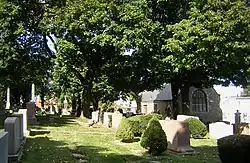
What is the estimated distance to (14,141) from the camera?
11766 millimetres

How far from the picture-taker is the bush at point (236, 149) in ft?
35.2

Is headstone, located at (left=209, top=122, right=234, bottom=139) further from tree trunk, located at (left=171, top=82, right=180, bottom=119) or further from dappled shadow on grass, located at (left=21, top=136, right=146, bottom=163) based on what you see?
tree trunk, located at (left=171, top=82, right=180, bottom=119)

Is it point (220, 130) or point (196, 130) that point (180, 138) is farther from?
point (220, 130)

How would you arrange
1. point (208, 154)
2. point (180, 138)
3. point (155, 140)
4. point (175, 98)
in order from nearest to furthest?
point (155, 140), point (208, 154), point (180, 138), point (175, 98)

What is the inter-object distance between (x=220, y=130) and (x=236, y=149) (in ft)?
37.5

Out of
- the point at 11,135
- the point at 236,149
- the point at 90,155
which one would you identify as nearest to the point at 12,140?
the point at 11,135

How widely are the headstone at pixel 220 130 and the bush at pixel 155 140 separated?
7.62 meters

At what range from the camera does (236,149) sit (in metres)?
10.8

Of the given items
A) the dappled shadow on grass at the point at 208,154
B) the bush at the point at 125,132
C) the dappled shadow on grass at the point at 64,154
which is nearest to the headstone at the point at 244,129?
the dappled shadow on grass at the point at 208,154

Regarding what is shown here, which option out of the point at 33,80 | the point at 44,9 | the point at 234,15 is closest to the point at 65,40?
the point at 44,9

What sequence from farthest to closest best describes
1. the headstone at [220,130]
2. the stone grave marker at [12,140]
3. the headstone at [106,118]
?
the headstone at [106,118] < the headstone at [220,130] < the stone grave marker at [12,140]

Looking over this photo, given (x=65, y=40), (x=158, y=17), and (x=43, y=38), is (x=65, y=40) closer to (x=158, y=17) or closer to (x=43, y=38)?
(x=43, y=38)

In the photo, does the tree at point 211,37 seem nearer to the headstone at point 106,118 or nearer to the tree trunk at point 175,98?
the headstone at point 106,118

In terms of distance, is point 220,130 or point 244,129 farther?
point 244,129
